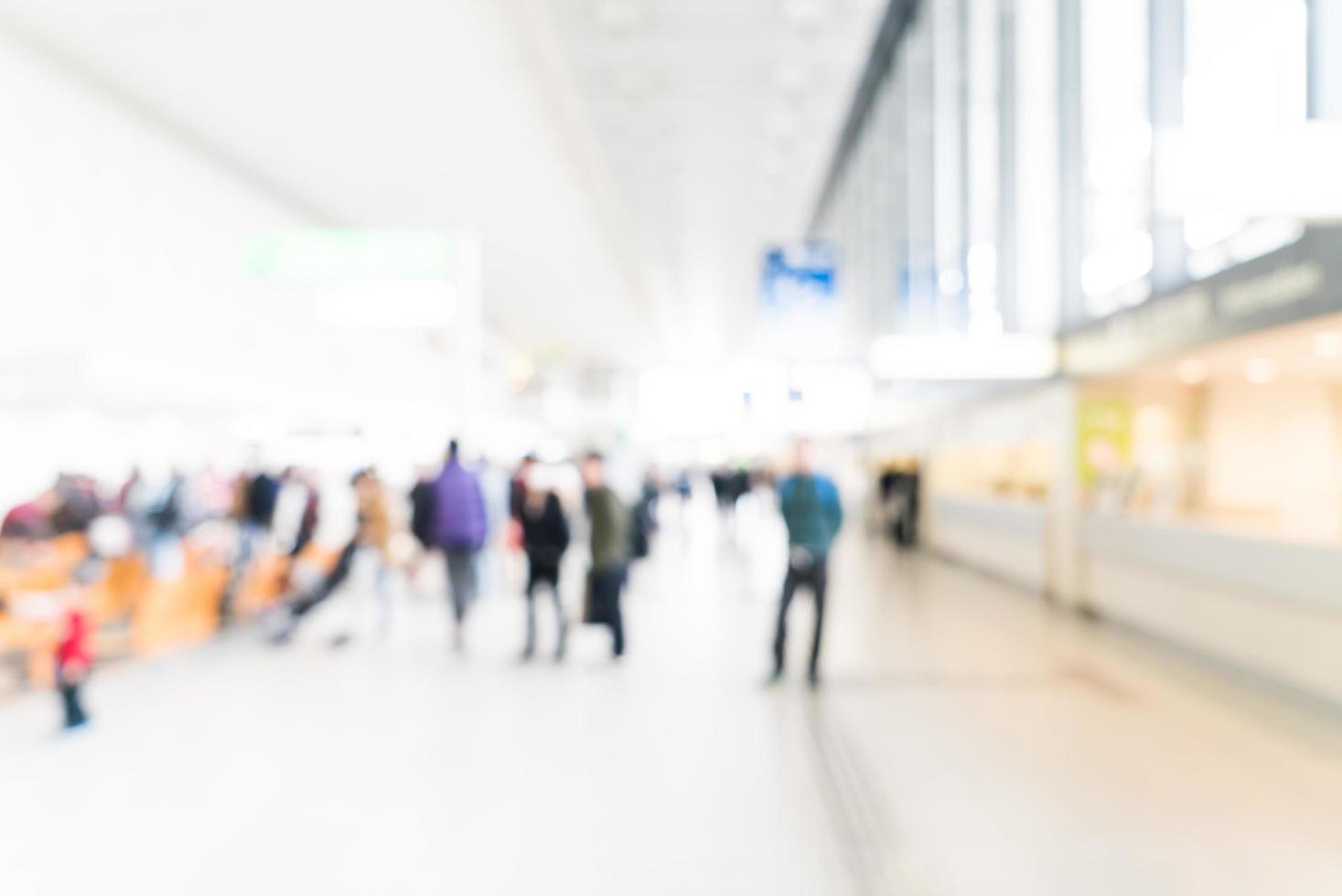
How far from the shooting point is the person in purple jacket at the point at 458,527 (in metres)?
7.42

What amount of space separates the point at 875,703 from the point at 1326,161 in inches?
154

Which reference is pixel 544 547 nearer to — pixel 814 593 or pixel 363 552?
pixel 814 593

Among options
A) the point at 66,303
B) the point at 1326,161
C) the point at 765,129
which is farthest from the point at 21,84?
the point at 1326,161

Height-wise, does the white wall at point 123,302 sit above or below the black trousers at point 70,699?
above

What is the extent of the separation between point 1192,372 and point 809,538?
5.38 metres

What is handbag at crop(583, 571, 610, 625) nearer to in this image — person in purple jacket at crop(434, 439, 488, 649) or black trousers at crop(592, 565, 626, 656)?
black trousers at crop(592, 565, 626, 656)

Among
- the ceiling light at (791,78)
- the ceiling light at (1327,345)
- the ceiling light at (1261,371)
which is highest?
the ceiling light at (791,78)

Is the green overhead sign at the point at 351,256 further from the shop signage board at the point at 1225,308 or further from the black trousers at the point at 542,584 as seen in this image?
the shop signage board at the point at 1225,308

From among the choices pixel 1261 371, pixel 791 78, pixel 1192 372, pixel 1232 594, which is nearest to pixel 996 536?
pixel 1192 372

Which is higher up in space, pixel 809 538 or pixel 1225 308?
pixel 1225 308

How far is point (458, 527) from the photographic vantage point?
7.40 m

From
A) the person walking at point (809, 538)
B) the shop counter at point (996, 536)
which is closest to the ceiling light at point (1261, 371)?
the shop counter at point (996, 536)

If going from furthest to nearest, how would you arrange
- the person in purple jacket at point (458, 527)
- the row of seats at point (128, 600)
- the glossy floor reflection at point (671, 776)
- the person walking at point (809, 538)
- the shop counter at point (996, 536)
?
the shop counter at point (996, 536) < the person in purple jacket at point (458, 527) < the person walking at point (809, 538) < the row of seats at point (128, 600) < the glossy floor reflection at point (671, 776)

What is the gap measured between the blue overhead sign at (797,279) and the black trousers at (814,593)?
9.10m
